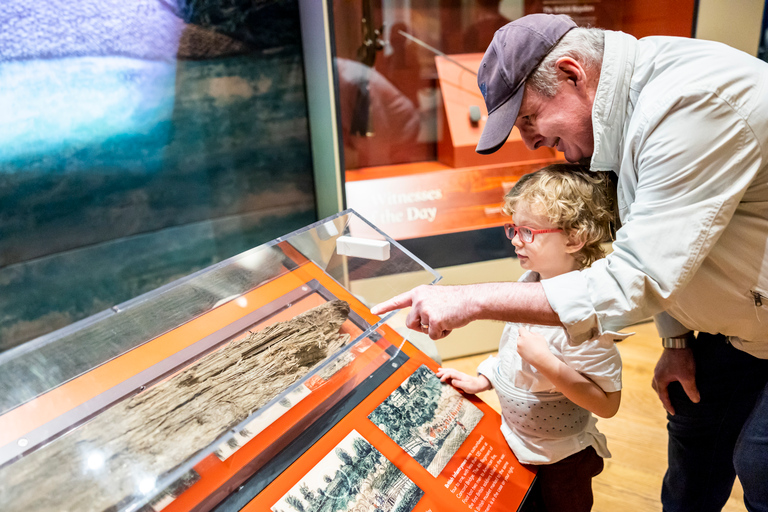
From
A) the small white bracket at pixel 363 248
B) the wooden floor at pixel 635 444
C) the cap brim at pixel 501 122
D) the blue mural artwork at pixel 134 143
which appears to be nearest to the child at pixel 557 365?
the cap brim at pixel 501 122

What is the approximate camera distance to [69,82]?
2053 mm

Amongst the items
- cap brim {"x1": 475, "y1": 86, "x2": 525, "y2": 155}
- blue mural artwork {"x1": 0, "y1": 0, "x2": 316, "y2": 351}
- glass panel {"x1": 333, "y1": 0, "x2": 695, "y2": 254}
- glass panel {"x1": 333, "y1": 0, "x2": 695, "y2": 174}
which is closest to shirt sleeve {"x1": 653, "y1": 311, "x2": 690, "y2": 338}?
cap brim {"x1": 475, "y1": 86, "x2": 525, "y2": 155}

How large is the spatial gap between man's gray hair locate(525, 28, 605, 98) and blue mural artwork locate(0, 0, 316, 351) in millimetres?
1766

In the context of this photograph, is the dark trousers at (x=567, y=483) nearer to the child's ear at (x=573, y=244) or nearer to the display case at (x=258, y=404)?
the display case at (x=258, y=404)

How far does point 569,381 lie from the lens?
3.45 feet

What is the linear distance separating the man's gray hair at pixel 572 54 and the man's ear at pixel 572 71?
10 mm

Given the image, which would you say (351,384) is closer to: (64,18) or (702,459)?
(702,459)

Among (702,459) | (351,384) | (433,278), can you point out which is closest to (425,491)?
(351,384)

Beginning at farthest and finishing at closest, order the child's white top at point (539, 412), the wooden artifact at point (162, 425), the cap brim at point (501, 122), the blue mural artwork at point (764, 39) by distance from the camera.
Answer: the blue mural artwork at point (764, 39)
the child's white top at point (539, 412)
the cap brim at point (501, 122)
the wooden artifact at point (162, 425)

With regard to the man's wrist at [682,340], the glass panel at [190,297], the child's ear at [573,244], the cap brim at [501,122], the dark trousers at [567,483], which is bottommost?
the dark trousers at [567,483]

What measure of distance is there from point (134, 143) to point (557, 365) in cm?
203

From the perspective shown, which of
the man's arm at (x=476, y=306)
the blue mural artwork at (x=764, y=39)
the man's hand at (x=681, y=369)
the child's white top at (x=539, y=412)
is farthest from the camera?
the blue mural artwork at (x=764, y=39)

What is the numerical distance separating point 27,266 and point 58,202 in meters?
0.30

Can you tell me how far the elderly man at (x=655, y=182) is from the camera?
2.76 feet
